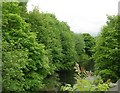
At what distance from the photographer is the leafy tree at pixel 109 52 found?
22891 mm

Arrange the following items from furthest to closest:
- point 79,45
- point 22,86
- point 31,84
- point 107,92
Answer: point 79,45 → point 31,84 → point 22,86 → point 107,92

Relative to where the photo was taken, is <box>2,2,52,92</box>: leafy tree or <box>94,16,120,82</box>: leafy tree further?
<box>94,16,120,82</box>: leafy tree

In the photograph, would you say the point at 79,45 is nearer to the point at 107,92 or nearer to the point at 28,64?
the point at 28,64

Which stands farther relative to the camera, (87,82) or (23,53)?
(23,53)

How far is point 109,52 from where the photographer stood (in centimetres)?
2353

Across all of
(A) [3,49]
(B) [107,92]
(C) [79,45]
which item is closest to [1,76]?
(A) [3,49]

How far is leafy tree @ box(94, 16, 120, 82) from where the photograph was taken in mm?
22891

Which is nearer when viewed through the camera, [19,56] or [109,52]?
[19,56]

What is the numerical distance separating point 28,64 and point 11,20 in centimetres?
344

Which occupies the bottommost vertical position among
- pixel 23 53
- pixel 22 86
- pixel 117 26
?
pixel 22 86

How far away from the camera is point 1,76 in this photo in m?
20.1

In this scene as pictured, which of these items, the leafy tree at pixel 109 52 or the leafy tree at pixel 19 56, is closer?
the leafy tree at pixel 19 56

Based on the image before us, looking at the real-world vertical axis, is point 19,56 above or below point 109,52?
below

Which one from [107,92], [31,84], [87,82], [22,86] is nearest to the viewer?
[87,82]
